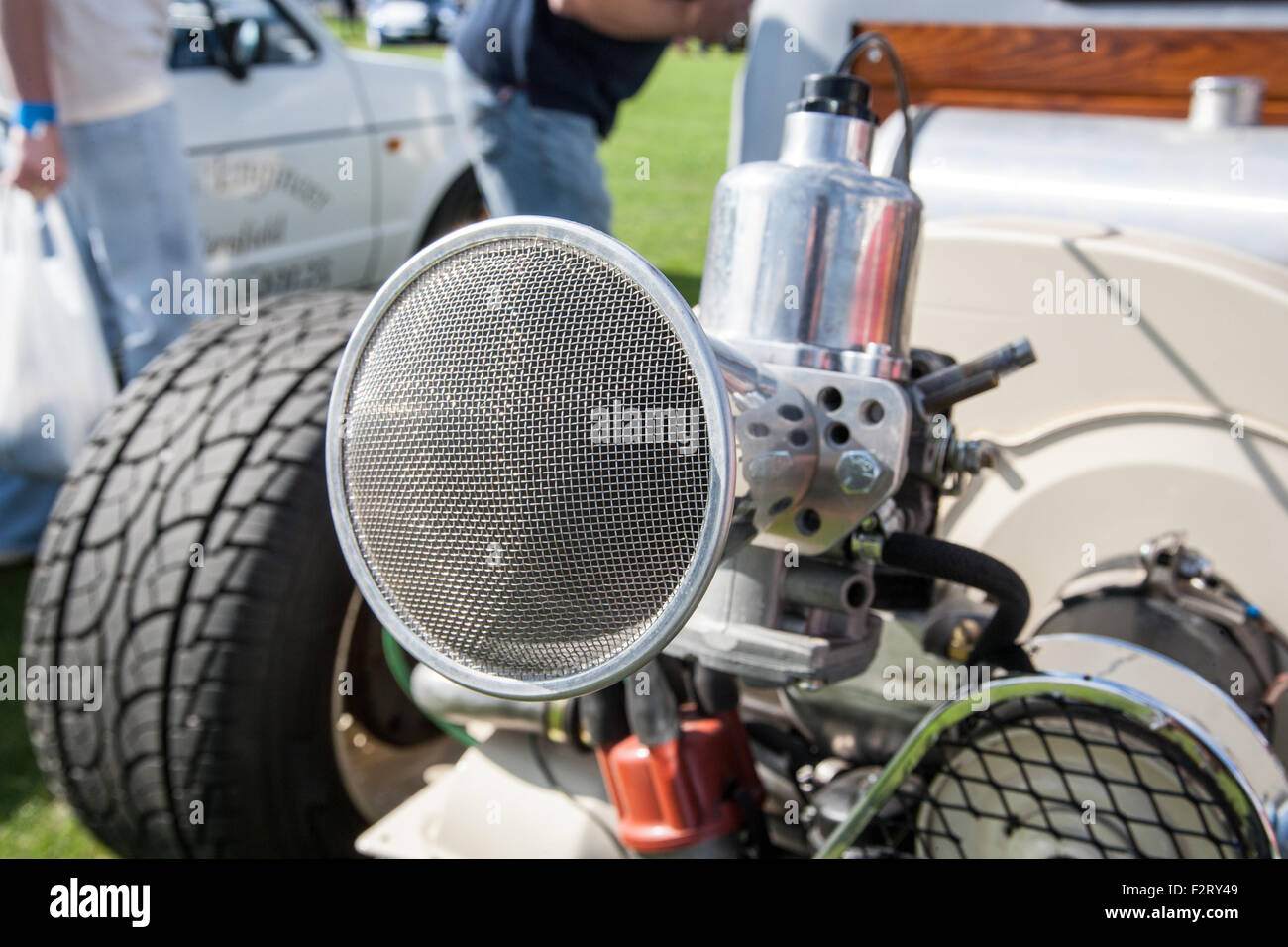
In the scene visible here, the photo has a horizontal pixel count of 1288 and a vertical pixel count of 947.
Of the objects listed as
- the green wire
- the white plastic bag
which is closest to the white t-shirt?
the white plastic bag

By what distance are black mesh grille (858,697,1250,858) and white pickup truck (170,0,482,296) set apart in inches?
138

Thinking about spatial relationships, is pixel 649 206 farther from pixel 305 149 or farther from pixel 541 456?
pixel 541 456

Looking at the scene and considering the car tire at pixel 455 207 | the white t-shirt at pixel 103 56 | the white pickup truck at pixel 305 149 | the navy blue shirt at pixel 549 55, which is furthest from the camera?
the car tire at pixel 455 207

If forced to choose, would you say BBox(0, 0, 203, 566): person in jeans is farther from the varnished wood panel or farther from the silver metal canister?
the silver metal canister

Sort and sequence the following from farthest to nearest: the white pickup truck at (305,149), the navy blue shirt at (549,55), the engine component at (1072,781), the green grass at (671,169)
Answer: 1. the green grass at (671,169)
2. the white pickup truck at (305,149)
3. the navy blue shirt at (549,55)
4. the engine component at (1072,781)

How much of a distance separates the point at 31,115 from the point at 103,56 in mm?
269

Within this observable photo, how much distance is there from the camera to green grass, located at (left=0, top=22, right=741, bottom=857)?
2.33 m

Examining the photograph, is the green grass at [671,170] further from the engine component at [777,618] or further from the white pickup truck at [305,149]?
the engine component at [777,618]

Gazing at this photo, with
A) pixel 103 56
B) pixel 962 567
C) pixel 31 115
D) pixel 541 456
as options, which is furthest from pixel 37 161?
pixel 962 567

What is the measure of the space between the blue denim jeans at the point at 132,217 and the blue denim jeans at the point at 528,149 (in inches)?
33.3

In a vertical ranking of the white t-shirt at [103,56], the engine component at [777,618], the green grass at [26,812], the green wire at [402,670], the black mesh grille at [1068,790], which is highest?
the white t-shirt at [103,56]

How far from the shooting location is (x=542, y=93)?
8.86 feet

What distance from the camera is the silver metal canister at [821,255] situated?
1095mm

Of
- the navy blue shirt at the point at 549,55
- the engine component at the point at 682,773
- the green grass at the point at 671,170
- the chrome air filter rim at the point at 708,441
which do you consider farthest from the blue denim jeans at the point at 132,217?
the chrome air filter rim at the point at 708,441
